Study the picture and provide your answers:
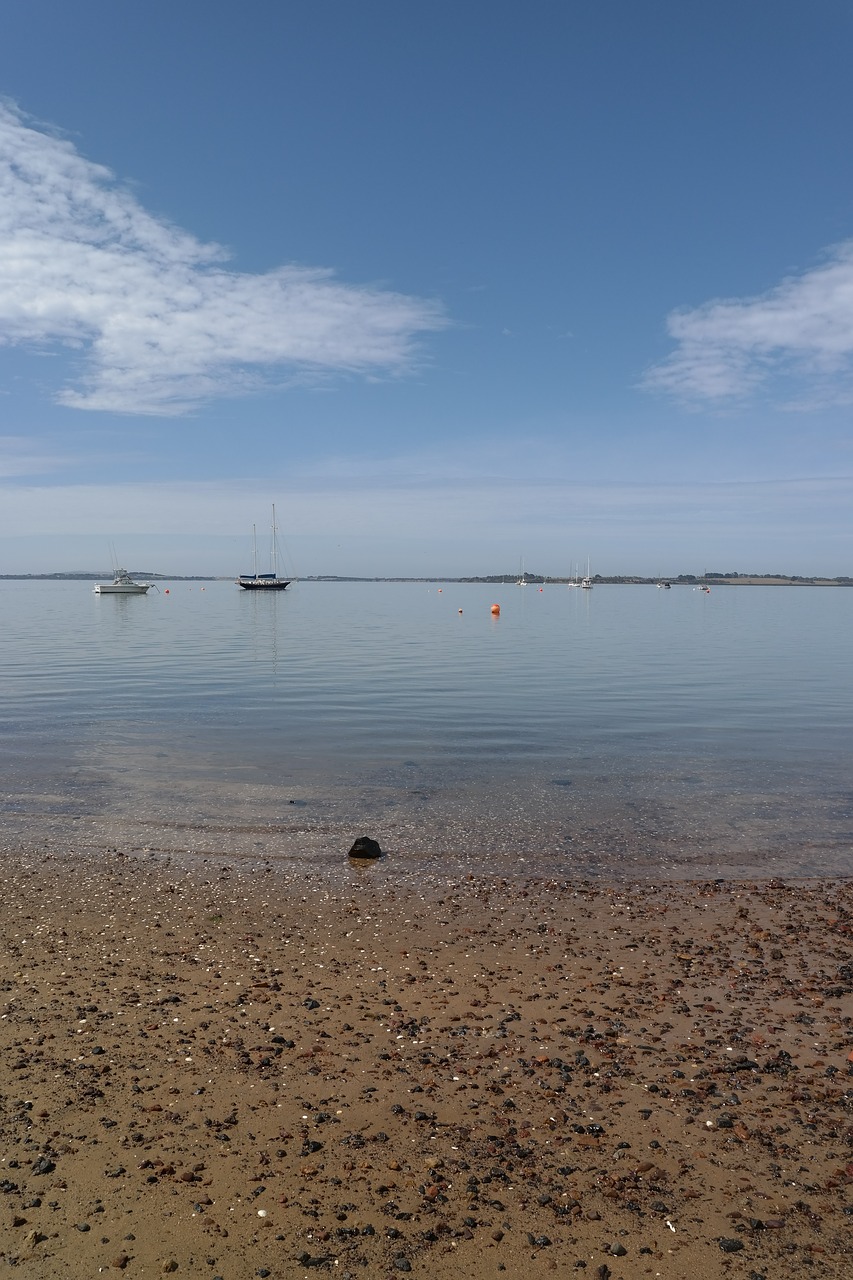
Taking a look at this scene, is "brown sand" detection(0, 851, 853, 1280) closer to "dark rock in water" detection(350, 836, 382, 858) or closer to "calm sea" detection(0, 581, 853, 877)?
"dark rock in water" detection(350, 836, 382, 858)

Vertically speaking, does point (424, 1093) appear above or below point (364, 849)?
above

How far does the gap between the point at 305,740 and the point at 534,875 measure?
1405cm

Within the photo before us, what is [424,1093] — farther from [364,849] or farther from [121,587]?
[121,587]

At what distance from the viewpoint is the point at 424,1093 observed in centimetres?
739

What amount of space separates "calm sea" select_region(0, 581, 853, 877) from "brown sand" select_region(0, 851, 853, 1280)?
398cm

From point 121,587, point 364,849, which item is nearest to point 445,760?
point 364,849

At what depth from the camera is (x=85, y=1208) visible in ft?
19.5

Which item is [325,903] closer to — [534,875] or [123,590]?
[534,875]

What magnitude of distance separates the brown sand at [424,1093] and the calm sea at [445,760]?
13.1ft

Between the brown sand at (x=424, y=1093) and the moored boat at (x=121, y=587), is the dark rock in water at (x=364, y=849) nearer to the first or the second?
the brown sand at (x=424, y=1093)

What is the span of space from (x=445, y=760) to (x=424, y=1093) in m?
16.5

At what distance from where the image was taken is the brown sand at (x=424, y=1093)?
18.9 ft

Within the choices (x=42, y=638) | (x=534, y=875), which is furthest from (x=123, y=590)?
(x=534, y=875)

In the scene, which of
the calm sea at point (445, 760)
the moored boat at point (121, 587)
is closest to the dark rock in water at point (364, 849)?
the calm sea at point (445, 760)
